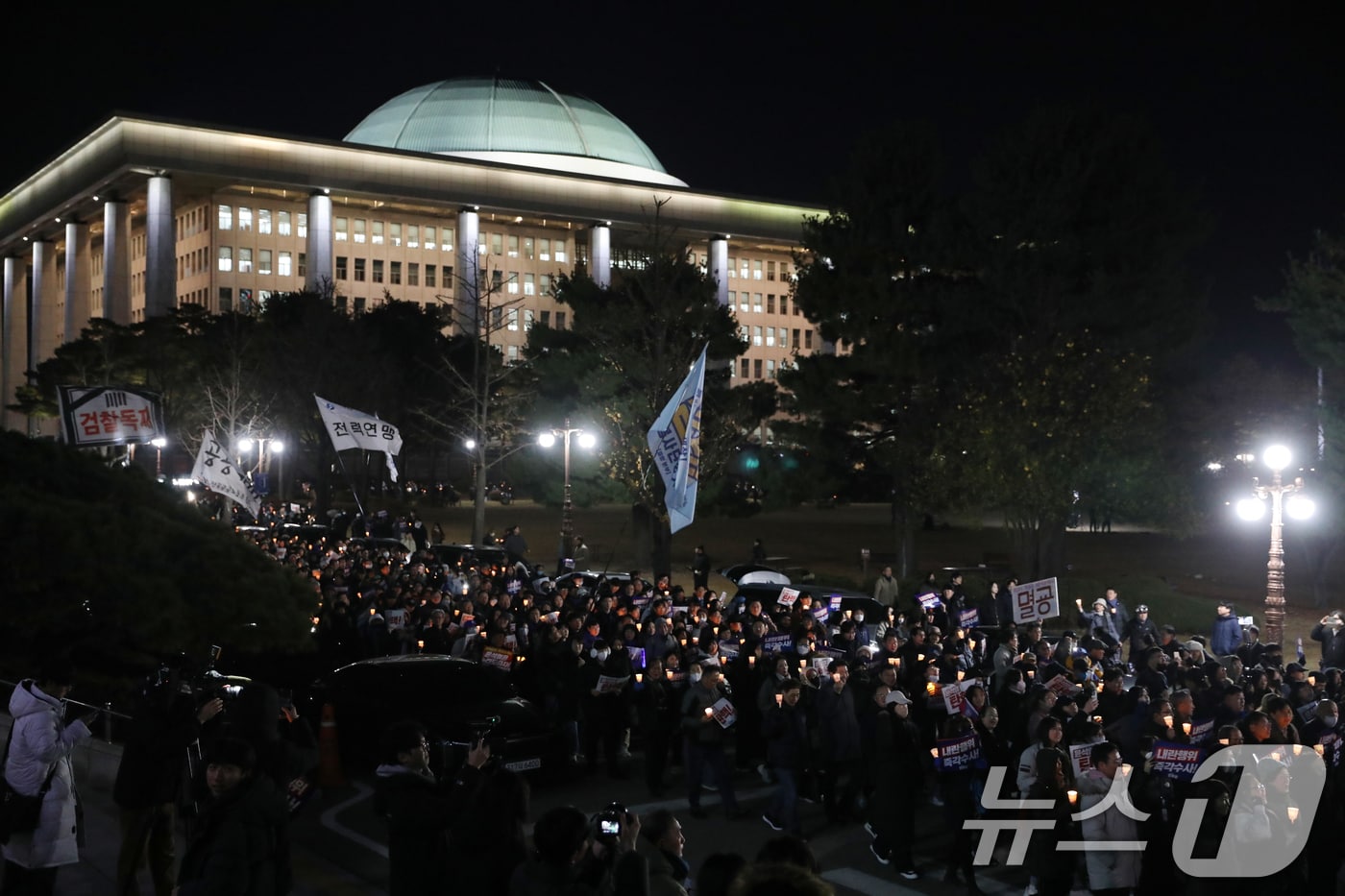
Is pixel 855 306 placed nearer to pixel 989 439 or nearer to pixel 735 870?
pixel 989 439

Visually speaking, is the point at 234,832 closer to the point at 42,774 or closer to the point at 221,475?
the point at 42,774

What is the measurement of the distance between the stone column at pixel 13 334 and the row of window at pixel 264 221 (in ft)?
86.4

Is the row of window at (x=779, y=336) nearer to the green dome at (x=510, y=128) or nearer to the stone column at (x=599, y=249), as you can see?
the green dome at (x=510, y=128)

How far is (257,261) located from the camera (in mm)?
100062

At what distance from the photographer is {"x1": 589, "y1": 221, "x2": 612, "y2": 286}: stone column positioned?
92.1m

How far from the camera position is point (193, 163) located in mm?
80500

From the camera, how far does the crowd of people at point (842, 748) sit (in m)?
6.02

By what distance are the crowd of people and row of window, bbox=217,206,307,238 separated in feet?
283

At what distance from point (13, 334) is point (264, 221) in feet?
93.9

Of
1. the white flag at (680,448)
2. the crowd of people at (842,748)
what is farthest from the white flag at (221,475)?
the white flag at (680,448)

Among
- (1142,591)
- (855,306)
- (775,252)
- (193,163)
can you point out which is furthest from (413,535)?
(775,252)

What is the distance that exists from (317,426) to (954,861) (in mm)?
44716

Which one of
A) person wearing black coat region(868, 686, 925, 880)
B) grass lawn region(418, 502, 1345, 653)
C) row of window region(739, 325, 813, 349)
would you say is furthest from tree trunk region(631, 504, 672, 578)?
row of window region(739, 325, 813, 349)

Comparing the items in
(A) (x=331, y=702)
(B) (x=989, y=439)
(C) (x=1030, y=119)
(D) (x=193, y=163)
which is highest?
(D) (x=193, y=163)
